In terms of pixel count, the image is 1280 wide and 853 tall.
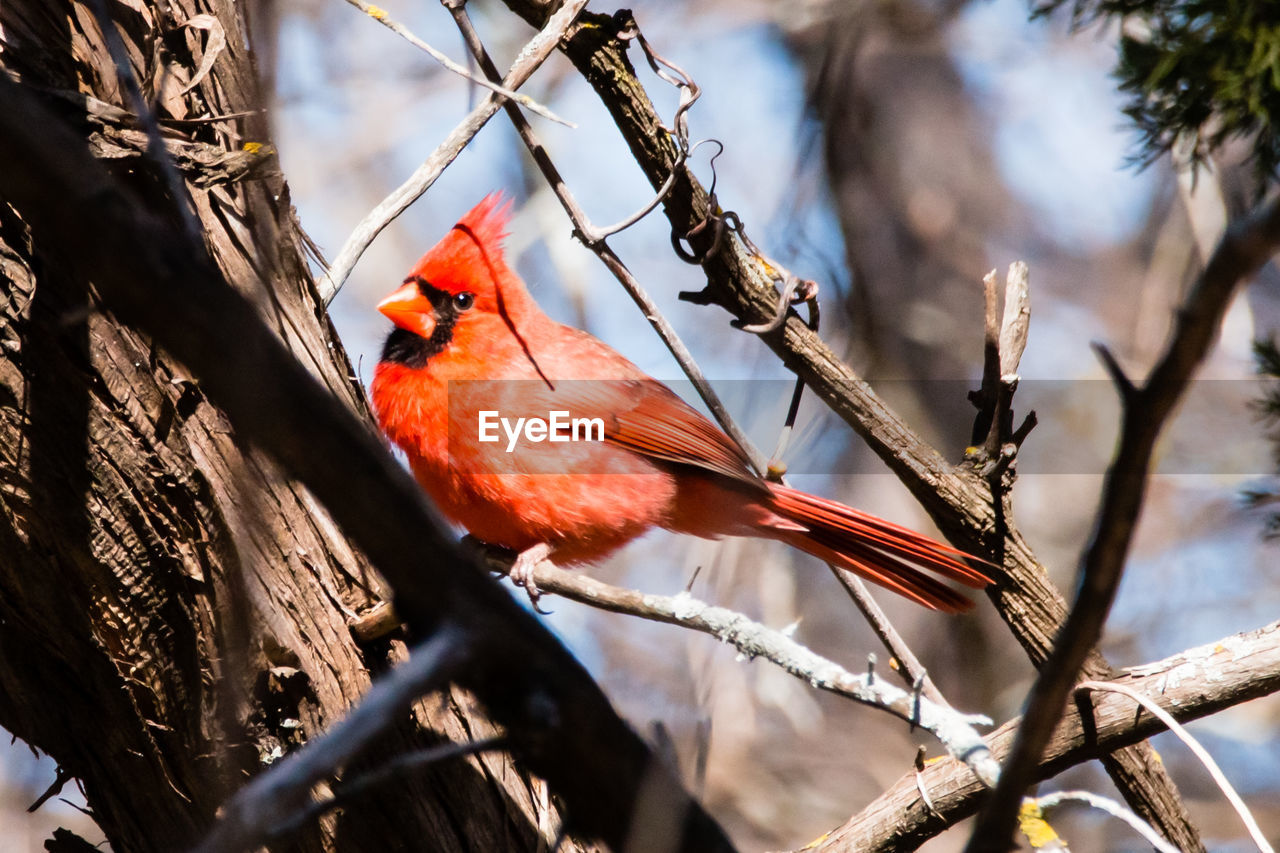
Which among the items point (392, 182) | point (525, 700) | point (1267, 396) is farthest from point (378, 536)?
point (392, 182)

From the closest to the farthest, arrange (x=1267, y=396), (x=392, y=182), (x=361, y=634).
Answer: (x=361, y=634) → (x=1267, y=396) → (x=392, y=182)

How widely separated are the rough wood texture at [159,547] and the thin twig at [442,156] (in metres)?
0.30

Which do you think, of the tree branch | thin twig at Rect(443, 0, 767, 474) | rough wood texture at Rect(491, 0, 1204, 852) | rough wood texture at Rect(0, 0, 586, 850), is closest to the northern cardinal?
rough wood texture at Rect(491, 0, 1204, 852)

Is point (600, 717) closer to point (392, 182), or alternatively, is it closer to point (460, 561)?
point (460, 561)

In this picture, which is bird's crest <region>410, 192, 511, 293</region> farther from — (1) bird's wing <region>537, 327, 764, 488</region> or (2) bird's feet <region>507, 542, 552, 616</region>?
(2) bird's feet <region>507, 542, 552, 616</region>

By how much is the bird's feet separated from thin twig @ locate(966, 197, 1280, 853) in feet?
4.92

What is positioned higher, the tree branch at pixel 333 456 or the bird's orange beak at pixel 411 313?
the bird's orange beak at pixel 411 313

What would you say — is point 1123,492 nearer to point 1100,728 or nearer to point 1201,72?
point 1201,72

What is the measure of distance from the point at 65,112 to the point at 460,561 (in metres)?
1.26

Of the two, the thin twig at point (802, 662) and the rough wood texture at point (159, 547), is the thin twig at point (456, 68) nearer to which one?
the rough wood texture at point (159, 547)

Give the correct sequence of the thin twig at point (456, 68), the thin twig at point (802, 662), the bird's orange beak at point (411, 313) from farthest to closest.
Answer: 1. the bird's orange beak at point (411, 313)
2. the thin twig at point (456, 68)
3. the thin twig at point (802, 662)

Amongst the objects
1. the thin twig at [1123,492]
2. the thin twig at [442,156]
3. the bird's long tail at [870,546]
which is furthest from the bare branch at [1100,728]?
the thin twig at [442,156]

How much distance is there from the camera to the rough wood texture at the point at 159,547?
173cm

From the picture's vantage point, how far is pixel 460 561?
3.18 feet
